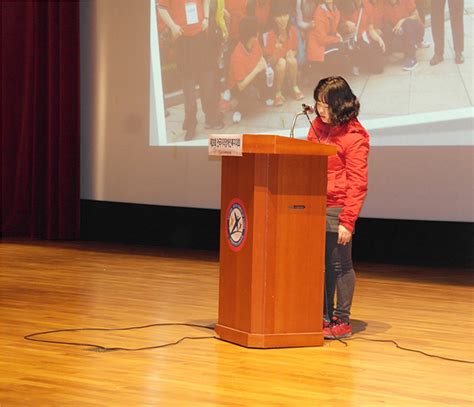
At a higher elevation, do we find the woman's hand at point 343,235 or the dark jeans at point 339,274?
the woman's hand at point 343,235

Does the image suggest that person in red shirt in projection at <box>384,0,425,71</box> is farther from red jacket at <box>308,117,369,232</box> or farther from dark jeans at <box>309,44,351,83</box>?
red jacket at <box>308,117,369,232</box>

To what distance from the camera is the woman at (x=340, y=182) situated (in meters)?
4.09

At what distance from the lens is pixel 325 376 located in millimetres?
3492

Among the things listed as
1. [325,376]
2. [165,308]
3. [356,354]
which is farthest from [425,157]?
[325,376]

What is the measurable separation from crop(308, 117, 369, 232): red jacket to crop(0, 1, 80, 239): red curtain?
490cm

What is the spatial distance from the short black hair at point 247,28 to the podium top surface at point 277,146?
363 cm

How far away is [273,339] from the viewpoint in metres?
3.94

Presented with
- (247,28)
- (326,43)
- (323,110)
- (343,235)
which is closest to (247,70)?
(247,28)

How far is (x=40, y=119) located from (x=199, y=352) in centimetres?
548

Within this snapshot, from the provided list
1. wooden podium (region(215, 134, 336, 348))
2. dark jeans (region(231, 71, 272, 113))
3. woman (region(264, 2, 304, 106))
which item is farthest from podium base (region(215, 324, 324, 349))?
dark jeans (region(231, 71, 272, 113))

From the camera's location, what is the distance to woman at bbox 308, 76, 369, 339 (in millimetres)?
4086

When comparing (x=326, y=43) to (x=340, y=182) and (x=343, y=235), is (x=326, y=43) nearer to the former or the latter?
(x=340, y=182)

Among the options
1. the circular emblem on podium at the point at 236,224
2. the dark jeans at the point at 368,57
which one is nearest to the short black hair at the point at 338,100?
the circular emblem on podium at the point at 236,224

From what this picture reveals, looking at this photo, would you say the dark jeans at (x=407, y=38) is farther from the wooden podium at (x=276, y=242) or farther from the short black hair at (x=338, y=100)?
the wooden podium at (x=276, y=242)
